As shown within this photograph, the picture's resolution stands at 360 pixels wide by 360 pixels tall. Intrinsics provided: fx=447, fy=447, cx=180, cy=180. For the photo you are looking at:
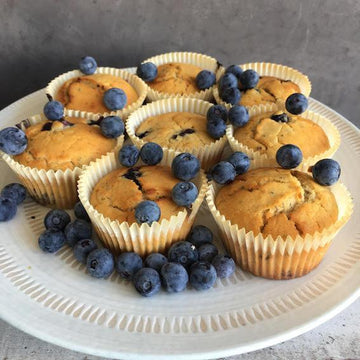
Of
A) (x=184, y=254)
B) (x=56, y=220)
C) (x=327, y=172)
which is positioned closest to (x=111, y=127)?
(x=56, y=220)

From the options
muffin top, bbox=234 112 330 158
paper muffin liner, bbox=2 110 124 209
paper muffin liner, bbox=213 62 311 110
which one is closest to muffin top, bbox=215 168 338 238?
muffin top, bbox=234 112 330 158

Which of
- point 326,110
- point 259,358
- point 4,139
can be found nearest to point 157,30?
point 326,110

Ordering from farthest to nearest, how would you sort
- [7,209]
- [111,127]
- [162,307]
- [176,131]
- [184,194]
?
[176,131] → [111,127] → [7,209] → [184,194] → [162,307]

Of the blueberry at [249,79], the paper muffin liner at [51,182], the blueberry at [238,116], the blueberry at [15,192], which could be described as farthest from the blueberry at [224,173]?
the blueberry at [15,192]

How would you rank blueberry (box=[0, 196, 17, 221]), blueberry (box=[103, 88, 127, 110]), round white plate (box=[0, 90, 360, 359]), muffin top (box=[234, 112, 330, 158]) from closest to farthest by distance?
1. round white plate (box=[0, 90, 360, 359])
2. blueberry (box=[0, 196, 17, 221])
3. muffin top (box=[234, 112, 330, 158])
4. blueberry (box=[103, 88, 127, 110])

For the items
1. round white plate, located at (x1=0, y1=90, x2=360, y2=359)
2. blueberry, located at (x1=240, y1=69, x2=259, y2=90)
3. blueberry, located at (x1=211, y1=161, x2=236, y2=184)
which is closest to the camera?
round white plate, located at (x1=0, y1=90, x2=360, y2=359)

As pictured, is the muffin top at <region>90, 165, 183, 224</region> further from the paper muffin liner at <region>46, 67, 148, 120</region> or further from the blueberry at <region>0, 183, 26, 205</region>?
the paper muffin liner at <region>46, 67, 148, 120</region>

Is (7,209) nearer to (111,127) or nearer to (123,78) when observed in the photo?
(111,127)
